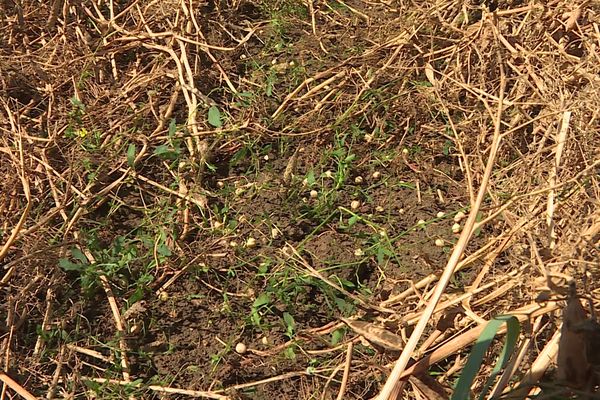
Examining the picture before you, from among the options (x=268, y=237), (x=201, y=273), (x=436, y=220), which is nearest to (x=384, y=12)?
(x=436, y=220)

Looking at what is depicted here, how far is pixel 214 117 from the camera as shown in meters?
2.00

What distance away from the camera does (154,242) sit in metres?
1.80

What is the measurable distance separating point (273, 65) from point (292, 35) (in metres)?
0.18

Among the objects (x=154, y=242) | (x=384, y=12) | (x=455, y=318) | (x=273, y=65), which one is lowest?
(x=154, y=242)

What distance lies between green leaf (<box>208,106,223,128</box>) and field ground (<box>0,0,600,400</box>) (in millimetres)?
11

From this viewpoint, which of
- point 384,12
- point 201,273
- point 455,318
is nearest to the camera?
point 455,318

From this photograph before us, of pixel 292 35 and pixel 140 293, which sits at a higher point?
pixel 292 35

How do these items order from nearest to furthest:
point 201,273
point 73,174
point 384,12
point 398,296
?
1. point 398,296
2. point 201,273
3. point 73,174
4. point 384,12

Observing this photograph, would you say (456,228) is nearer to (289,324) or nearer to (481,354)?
(289,324)

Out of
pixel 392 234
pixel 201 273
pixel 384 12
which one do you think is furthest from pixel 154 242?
pixel 384 12

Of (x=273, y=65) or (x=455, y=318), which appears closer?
(x=455, y=318)

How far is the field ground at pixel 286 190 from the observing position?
5.15 ft

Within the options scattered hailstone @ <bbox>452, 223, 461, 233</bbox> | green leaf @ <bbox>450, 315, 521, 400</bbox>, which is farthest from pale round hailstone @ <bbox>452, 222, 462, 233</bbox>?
green leaf @ <bbox>450, 315, 521, 400</bbox>

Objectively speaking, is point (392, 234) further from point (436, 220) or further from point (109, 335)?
point (109, 335)
